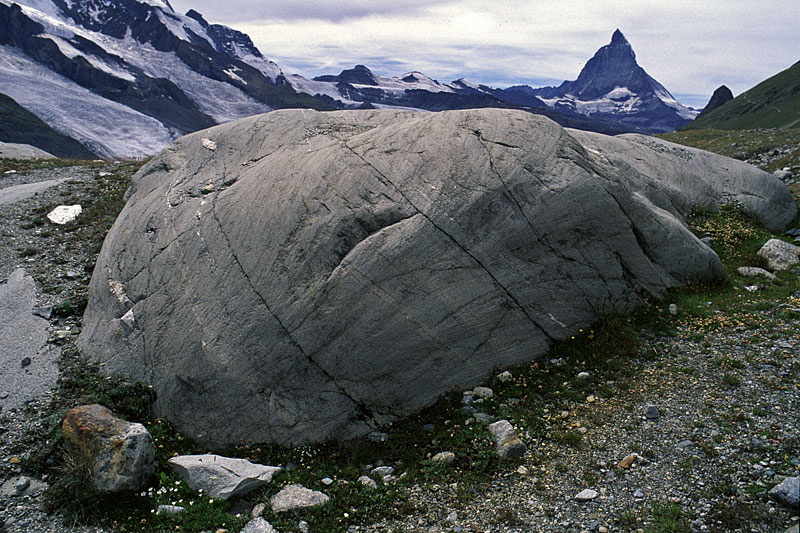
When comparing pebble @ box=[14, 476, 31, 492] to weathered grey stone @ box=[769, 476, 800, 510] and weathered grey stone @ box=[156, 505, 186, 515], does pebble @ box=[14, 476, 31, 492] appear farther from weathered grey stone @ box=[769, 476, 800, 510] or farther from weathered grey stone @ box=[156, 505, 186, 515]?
weathered grey stone @ box=[769, 476, 800, 510]

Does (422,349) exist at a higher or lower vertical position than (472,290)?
lower

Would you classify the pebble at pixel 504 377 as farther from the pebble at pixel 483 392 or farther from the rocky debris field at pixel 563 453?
the pebble at pixel 483 392

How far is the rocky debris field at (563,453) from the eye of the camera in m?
9.60

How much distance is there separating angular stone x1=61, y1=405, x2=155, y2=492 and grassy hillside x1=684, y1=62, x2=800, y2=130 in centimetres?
14379

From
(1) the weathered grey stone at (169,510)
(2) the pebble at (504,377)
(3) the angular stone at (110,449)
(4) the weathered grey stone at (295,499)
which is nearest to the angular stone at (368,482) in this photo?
(4) the weathered grey stone at (295,499)

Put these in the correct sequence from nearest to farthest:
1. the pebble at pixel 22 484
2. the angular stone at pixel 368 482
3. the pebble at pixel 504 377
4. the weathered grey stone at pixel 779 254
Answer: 1. the angular stone at pixel 368 482
2. the pebble at pixel 22 484
3. the pebble at pixel 504 377
4. the weathered grey stone at pixel 779 254

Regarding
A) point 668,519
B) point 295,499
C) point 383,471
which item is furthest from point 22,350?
point 668,519

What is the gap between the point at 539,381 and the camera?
535 inches

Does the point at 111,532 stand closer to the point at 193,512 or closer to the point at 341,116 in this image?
the point at 193,512

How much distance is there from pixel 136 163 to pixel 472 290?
31.3 meters

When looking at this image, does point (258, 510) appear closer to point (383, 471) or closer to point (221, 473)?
point (221, 473)

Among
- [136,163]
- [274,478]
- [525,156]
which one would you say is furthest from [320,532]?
[136,163]

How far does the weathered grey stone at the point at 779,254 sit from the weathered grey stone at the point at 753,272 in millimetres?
631

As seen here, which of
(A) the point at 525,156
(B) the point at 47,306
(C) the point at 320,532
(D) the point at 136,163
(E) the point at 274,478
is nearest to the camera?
(C) the point at 320,532
